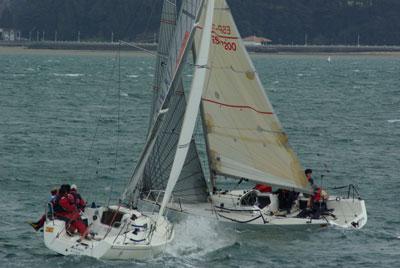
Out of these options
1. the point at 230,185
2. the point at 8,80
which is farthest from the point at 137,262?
the point at 8,80

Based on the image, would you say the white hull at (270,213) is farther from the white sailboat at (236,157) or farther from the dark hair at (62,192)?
the dark hair at (62,192)

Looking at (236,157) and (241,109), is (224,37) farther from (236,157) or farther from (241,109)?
(236,157)

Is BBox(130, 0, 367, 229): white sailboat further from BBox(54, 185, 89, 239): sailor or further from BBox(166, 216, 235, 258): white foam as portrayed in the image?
BBox(54, 185, 89, 239): sailor

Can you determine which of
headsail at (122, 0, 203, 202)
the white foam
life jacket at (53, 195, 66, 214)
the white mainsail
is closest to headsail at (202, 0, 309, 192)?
the white mainsail

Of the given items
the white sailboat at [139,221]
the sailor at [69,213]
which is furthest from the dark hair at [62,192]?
the white sailboat at [139,221]

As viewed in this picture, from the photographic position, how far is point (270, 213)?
3175 cm

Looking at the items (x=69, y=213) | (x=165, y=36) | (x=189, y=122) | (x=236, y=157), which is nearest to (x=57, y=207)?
(x=69, y=213)

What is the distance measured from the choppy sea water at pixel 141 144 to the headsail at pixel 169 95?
6.50 feet

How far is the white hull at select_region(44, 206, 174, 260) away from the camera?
26.7 m

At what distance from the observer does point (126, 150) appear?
49.1 m

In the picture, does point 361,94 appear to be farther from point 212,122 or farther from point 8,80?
point 212,122

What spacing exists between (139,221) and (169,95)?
11.1ft

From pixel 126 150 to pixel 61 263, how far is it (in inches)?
883

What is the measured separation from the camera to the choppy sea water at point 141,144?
28.7 metres
